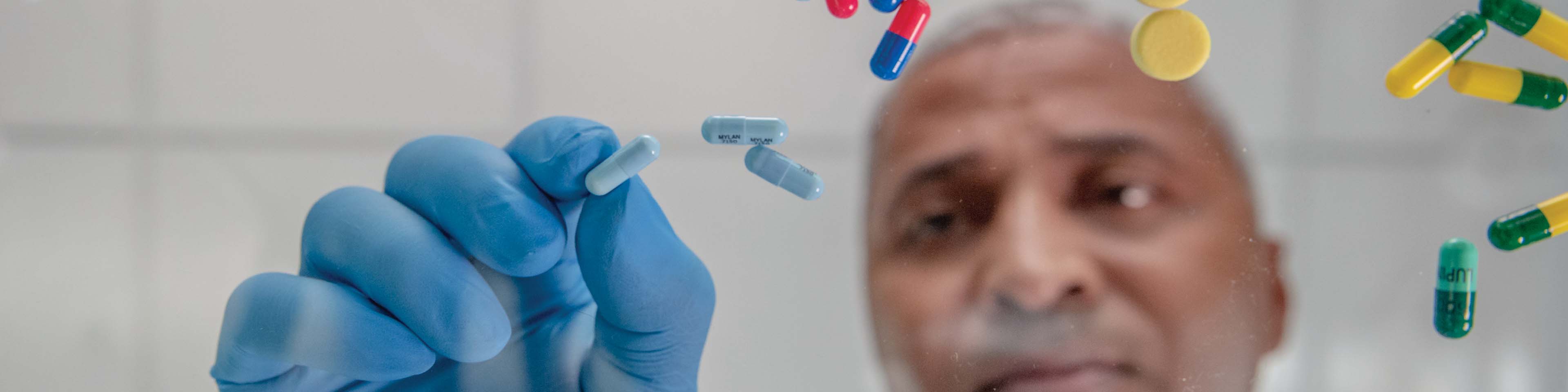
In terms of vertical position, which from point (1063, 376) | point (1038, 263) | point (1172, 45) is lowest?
point (1063, 376)

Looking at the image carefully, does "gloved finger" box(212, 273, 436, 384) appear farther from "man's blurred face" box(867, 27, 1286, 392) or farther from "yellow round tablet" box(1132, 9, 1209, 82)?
"yellow round tablet" box(1132, 9, 1209, 82)

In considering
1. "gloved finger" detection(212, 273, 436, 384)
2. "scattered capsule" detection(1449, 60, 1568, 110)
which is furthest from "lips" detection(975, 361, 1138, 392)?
"gloved finger" detection(212, 273, 436, 384)

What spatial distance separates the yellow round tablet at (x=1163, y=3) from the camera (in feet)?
2.37

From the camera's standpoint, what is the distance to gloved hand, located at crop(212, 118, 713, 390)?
629 millimetres

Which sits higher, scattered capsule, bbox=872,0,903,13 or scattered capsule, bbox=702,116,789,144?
scattered capsule, bbox=872,0,903,13

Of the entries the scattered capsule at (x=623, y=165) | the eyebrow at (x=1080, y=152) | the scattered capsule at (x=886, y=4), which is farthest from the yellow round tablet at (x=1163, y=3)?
the scattered capsule at (x=623, y=165)

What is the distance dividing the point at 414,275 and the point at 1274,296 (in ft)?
2.66

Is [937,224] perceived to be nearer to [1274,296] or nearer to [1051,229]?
[1051,229]

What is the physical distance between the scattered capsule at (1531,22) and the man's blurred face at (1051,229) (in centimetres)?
26

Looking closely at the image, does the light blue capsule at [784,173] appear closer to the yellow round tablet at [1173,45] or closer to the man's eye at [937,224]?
the man's eye at [937,224]

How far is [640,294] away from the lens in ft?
2.10

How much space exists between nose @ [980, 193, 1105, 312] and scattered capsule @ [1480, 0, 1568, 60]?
41cm

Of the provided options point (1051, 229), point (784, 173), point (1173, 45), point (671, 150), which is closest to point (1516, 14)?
point (1173, 45)

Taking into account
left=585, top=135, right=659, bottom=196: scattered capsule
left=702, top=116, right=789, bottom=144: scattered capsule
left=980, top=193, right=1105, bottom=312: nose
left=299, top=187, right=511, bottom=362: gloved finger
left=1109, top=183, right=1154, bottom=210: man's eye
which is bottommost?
left=299, top=187, right=511, bottom=362: gloved finger
